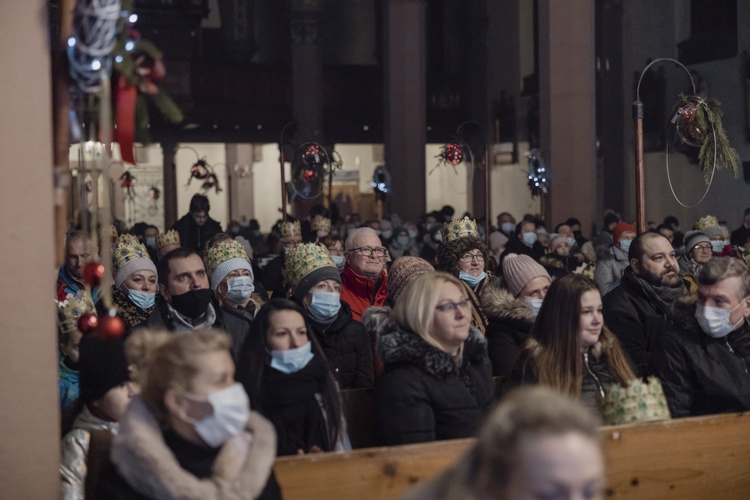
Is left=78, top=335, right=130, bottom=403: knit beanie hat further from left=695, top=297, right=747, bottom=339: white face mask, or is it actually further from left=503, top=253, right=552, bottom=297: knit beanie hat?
left=503, top=253, right=552, bottom=297: knit beanie hat

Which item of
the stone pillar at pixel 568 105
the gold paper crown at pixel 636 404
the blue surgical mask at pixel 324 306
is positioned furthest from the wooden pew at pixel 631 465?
the stone pillar at pixel 568 105

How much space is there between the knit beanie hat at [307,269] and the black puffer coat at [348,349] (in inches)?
13.2

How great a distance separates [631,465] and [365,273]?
3.46 metres

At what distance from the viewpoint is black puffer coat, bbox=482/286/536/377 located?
6.28 meters

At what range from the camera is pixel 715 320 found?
18.0 feet

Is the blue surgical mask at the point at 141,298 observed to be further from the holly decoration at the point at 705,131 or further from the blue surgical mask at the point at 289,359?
the holly decoration at the point at 705,131

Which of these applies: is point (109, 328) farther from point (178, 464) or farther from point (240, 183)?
point (240, 183)

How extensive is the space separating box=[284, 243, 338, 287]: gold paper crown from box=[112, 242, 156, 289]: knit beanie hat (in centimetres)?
86

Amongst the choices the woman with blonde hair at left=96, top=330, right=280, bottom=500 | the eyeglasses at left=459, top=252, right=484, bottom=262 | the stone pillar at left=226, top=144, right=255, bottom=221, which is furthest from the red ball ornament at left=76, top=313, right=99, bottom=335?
the stone pillar at left=226, top=144, right=255, bottom=221

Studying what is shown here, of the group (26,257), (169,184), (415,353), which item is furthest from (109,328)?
(169,184)

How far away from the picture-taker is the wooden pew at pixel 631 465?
4.38 m

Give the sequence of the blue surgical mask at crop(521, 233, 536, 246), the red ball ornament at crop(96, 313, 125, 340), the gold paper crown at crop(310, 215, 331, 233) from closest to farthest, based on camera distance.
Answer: the red ball ornament at crop(96, 313, 125, 340), the gold paper crown at crop(310, 215, 331, 233), the blue surgical mask at crop(521, 233, 536, 246)

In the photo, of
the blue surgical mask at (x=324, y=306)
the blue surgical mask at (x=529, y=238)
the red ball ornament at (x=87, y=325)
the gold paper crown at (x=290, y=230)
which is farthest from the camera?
the blue surgical mask at (x=529, y=238)

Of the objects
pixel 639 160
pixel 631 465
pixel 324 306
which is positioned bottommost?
pixel 631 465
